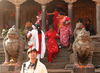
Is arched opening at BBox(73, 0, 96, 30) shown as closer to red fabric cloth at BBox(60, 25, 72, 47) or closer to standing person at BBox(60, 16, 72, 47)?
standing person at BBox(60, 16, 72, 47)

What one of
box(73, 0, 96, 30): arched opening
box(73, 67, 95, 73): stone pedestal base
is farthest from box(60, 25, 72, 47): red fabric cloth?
box(73, 0, 96, 30): arched opening

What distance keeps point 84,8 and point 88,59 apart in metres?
8.65

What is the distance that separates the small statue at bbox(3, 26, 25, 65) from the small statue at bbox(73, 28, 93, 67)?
2.00m

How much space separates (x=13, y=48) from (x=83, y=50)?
2470 mm

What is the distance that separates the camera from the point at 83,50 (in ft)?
31.1

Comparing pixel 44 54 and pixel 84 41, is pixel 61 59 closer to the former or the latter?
pixel 44 54

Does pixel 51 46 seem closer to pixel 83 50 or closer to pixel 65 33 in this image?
pixel 65 33

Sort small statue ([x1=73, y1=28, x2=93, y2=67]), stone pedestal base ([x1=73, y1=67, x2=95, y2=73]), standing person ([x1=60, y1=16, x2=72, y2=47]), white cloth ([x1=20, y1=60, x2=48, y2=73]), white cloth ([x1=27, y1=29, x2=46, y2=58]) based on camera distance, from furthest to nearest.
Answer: standing person ([x1=60, y1=16, x2=72, y2=47]) → white cloth ([x1=27, y1=29, x2=46, y2=58]) → small statue ([x1=73, y1=28, x2=93, y2=67]) → stone pedestal base ([x1=73, y1=67, x2=95, y2=73]) → white cloth ([x1=20, y1=60, x2=48, y2=73])

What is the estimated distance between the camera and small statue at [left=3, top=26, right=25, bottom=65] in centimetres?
970

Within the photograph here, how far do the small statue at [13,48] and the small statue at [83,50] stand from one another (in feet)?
6.57

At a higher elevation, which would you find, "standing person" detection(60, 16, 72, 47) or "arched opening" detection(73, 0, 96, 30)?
"arched opening" detection(73, 0, 96, 30)

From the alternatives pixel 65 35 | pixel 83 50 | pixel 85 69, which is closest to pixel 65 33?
pixel 65 35

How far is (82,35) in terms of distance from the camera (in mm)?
9469

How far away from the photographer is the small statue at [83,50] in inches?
372
